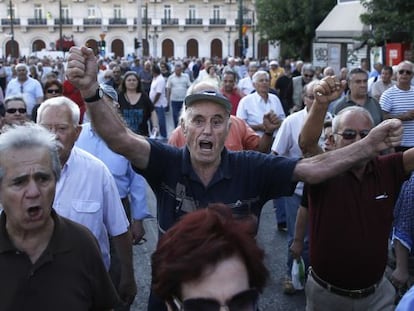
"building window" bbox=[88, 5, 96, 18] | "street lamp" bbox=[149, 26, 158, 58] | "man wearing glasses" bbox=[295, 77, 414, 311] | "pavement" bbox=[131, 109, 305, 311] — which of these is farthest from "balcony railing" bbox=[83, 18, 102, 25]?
"man wearing glasses" bbox=[295, 77, 414, 311]

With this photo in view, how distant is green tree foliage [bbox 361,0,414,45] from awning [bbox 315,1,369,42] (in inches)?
323

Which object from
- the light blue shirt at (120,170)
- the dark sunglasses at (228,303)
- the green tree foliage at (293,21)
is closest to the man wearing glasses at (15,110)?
the light blue shirt at (120,170)

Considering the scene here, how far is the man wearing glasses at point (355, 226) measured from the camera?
350 centimetres

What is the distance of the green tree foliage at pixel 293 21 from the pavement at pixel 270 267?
24.4 m

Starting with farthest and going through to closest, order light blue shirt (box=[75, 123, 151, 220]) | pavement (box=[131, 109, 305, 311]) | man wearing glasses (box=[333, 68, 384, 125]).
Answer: man wearing glasses (box=[333, 68, 384, 125]), pavement (box=[131, 109, 305, 311]), light blue shirt (box=[75, 123, 151, 220])

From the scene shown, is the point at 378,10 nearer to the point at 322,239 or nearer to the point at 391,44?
the point at 391,44

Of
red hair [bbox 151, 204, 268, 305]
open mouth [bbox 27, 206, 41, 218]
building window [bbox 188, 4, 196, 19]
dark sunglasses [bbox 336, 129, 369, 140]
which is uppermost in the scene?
building window [bbox 188, 4, 196, 19]

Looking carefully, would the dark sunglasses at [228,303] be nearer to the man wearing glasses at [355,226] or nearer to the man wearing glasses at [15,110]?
the man wearing glasses at [355,226]

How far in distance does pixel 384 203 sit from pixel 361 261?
0.33 metres

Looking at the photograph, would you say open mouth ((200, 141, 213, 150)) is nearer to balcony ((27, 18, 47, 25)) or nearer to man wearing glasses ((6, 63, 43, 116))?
man wearing glasses ((6, 63, 43, 116))

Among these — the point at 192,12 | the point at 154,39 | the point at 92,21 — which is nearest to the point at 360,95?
the point at 154,39

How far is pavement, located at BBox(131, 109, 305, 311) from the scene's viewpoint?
17.8 feet

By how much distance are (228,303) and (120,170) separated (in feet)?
10.2

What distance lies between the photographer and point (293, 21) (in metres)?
31.6
